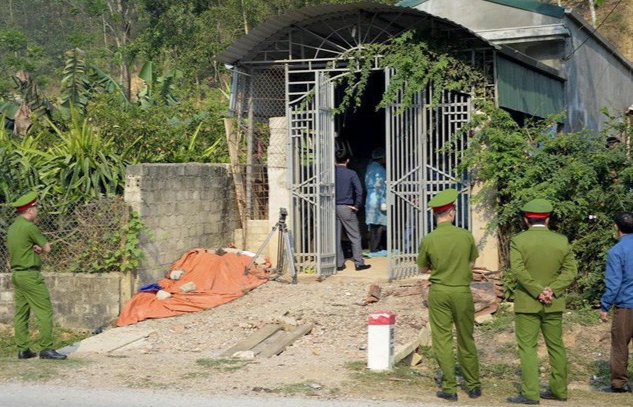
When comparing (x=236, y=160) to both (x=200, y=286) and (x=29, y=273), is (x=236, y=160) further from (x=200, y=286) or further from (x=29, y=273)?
(x=29, y=273)

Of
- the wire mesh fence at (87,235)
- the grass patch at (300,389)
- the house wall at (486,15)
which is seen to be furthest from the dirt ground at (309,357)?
the house wall at (486,15)

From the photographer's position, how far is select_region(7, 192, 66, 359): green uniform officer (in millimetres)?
10023

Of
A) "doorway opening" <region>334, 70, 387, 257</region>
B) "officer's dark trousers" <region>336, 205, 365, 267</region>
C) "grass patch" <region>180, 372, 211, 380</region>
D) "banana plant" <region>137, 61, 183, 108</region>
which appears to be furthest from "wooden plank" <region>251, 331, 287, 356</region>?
"banana plant" <region>137, 61, 183, 108</region>

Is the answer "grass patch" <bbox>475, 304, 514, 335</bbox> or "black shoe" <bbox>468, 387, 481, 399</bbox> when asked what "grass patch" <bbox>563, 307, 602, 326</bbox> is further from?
"black shoe" <bbox>468, 387, 481, 399</bbox>

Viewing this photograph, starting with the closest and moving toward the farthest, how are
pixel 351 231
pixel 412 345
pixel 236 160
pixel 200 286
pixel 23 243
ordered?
pixel 412 345
pixel 23 243
pixel 200 286
pixel 351 231
pixel 236 160

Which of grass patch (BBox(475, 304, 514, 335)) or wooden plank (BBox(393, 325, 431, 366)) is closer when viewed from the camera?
wooden plank (BBox(393, 325, 431, 366))

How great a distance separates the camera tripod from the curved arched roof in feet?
8.99

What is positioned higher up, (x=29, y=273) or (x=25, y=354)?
(x=29, y=273)

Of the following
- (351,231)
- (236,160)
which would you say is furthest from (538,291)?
(236,160)

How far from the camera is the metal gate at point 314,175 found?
44.8 feet

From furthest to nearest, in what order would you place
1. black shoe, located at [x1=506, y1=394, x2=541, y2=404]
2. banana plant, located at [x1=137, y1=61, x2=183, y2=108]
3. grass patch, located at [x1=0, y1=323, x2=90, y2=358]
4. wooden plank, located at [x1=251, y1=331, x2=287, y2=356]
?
banana plant, located at [x1=137, y1=61, x2=183, y2=108] < grass patch, located at [x1=0, y1=323, x2=90, y2=358] < wooden plank, located at [x1=251, y1=331, x2=287, y2=356] < black shoe, located at [x1=506, y1=394, x2=541, y2=404]

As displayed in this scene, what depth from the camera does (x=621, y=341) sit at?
8.51m

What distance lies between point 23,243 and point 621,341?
21.5ft

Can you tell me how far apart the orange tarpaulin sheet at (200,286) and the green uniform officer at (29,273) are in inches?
78.5
